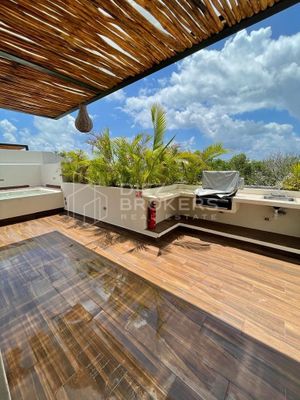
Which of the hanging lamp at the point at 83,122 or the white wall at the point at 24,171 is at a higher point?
the hanging lamp at the point at 83,122

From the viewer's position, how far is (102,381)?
3.88ft

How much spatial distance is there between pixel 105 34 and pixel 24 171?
8393mm

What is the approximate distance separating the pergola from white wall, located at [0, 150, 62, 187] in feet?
18.8

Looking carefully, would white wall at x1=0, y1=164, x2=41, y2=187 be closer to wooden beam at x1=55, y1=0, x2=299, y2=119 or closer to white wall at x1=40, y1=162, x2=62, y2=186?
white wall at x1=40, y1=162, x2=62, y2=186

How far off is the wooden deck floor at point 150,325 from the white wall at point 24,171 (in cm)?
584

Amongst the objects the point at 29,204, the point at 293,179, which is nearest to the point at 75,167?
the point at 29,204

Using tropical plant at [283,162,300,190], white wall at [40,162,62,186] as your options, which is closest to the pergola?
tropical plant at [283,162,300,190]

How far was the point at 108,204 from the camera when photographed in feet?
14.0

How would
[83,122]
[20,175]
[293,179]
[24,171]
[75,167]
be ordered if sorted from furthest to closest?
[24,171] → [20,175] → [75,167] → [293,179] → [83,122]

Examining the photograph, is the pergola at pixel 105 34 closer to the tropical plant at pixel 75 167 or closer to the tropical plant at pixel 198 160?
the tropical plant at pixel 198 160

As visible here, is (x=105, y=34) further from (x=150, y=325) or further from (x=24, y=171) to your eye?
(x=24, y=171)

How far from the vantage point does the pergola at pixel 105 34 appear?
4.44 feet

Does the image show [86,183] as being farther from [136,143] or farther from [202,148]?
[202,148]

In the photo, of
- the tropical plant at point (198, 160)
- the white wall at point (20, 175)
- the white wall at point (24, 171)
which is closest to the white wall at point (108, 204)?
the tropical plant at point (198, 160)
